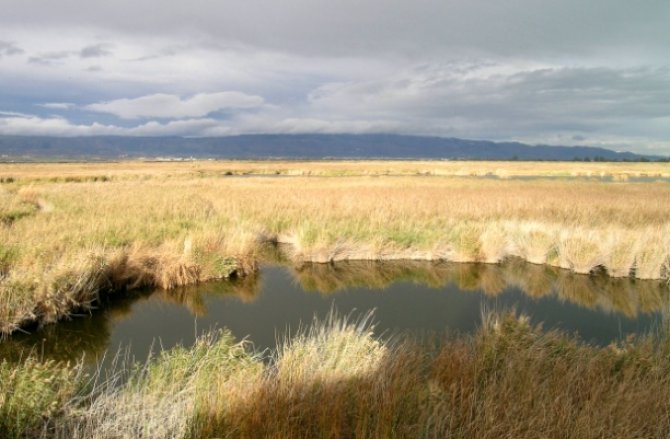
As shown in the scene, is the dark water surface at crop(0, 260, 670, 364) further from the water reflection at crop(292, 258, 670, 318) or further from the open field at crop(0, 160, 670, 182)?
the open field at crop(0, 160, 670, 182)

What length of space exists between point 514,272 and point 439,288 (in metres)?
2.98

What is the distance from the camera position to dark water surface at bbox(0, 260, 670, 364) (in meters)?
8.33

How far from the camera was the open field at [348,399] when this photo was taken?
412cm

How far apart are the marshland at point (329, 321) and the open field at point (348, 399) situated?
3 cm

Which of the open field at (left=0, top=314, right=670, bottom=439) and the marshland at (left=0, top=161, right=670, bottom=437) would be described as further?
the marshland at (left=0, top=161, right=670, bottom=437)

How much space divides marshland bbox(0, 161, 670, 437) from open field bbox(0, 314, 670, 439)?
0.10 ft

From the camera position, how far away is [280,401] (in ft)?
14.5

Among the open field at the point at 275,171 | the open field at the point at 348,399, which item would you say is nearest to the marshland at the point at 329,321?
the open field at the point at 348,399

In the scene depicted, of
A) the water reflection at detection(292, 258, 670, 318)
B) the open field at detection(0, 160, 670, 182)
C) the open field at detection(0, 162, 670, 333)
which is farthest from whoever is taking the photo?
the open field at detection(0, 160, 670, 182)

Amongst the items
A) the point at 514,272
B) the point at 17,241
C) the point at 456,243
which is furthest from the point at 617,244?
the point at 17,241

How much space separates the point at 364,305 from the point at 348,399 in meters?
5.80

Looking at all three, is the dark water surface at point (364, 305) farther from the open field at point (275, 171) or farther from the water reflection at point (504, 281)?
the open field at point (275, 171)

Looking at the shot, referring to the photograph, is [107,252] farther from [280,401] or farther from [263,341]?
[280,401]

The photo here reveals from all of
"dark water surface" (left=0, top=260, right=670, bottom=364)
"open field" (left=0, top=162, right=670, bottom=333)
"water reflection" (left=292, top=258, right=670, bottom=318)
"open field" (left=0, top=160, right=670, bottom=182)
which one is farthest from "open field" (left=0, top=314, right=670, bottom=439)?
"open field" (left=0, top=160, right=670, bottom=182)
